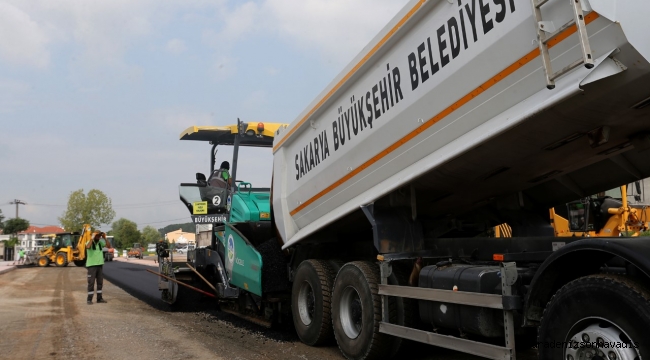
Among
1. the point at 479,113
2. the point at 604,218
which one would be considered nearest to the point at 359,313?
the point at 479,113

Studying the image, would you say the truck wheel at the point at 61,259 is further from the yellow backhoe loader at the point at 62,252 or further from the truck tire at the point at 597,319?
the truck tire at the point at 597,319

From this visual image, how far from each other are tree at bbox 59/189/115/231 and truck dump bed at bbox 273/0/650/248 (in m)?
54.3

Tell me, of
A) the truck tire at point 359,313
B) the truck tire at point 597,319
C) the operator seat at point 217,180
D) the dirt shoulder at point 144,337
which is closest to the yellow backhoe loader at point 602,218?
the truck tire at point 359,313

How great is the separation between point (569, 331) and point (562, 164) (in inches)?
66.8

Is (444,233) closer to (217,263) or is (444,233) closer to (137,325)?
(217,263)

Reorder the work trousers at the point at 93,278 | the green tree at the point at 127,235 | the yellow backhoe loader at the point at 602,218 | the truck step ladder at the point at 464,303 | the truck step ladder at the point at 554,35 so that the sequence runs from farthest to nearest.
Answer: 1. the green tree at the point at 127,235
2. the work trousers at the point at 93,278
3. the yellow backhoe loader at the point at 602,218
4. the truck step ladder at the point at 464,303
5. the truck step ladder at the point at 554,35

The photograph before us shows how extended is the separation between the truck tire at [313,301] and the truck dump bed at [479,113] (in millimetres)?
465

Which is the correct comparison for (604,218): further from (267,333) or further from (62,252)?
(62,252)

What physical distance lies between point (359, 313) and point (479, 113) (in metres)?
2.41

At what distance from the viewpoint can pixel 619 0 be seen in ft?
9.58

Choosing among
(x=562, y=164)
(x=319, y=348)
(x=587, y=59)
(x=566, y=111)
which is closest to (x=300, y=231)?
(x=319, y=348)

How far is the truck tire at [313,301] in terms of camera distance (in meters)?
6.02

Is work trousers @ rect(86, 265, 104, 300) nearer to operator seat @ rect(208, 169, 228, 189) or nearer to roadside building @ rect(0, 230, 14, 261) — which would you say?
operator seat @ rect(208, 169, 228, 189)

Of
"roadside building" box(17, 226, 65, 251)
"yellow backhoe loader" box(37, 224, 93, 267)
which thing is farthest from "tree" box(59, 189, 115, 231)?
Result: "yellow backhoe loader" box(37, 224, 93, 267)
